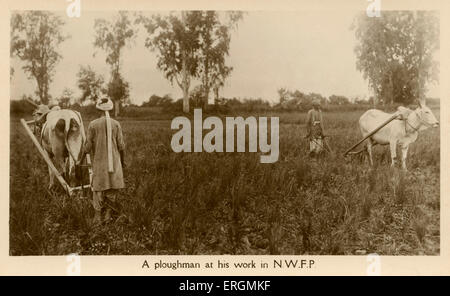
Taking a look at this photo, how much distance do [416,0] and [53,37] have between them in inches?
137

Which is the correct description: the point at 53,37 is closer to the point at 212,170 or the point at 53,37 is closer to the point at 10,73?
the point at 10,73

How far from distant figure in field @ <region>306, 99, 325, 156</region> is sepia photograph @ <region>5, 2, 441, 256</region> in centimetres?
1

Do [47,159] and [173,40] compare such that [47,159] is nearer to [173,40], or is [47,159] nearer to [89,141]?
[89,141]

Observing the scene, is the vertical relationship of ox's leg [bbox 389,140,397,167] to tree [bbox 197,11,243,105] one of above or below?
below

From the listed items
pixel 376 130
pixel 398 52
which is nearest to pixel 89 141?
pixel 376 130

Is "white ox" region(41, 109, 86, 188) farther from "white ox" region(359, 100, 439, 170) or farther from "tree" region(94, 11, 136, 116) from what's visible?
"white ox" region(359, 100, 439, 170)

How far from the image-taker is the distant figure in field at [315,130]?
3.79 meters

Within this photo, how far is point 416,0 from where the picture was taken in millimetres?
3742

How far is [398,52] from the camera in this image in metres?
3.80

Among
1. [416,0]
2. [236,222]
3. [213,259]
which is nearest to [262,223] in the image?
[236,222]

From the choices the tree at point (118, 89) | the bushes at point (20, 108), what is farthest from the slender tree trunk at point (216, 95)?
the bushes at point (20, 108)

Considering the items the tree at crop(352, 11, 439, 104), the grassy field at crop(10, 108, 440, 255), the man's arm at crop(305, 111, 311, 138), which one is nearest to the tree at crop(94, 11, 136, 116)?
the grassy field at crop(10, 108, 440, 255)

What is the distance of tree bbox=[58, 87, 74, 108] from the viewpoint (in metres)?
3.73

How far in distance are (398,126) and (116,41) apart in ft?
9.40
